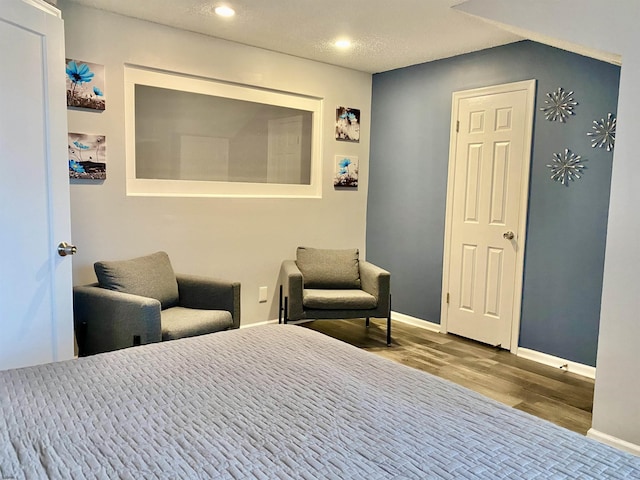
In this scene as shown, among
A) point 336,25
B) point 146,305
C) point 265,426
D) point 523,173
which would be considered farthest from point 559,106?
point 265,426

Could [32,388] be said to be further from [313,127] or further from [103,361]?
[313,127]

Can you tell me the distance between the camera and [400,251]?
4.84 meters

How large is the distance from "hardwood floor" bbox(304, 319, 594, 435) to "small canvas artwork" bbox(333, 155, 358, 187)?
139 cm

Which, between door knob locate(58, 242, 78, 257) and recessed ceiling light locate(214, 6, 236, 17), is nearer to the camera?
door knob locate(58, 242, 78, 257)

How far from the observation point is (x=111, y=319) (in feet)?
9.52

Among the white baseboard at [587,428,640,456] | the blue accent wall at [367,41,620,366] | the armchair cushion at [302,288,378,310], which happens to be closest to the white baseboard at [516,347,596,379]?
the blue accent wall at [367,41,620,366]

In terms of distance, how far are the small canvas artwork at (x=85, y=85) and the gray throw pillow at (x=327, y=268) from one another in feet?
6.62

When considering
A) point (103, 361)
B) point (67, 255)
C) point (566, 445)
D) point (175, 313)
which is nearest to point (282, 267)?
point (175, 313)

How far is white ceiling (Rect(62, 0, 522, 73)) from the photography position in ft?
10.5

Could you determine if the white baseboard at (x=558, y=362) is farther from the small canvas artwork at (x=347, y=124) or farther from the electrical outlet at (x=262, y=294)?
A: the small canvas artwork at (x=347, y=124)

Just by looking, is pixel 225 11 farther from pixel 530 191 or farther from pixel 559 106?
pixel 530 191

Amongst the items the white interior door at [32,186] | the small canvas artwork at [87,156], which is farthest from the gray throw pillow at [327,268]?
the white interior door at [32,186]

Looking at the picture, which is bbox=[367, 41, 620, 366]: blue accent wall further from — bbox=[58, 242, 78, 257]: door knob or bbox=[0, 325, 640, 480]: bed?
bbox=[58, 242, 78, 257]: door knob

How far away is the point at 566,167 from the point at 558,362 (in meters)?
1.46
